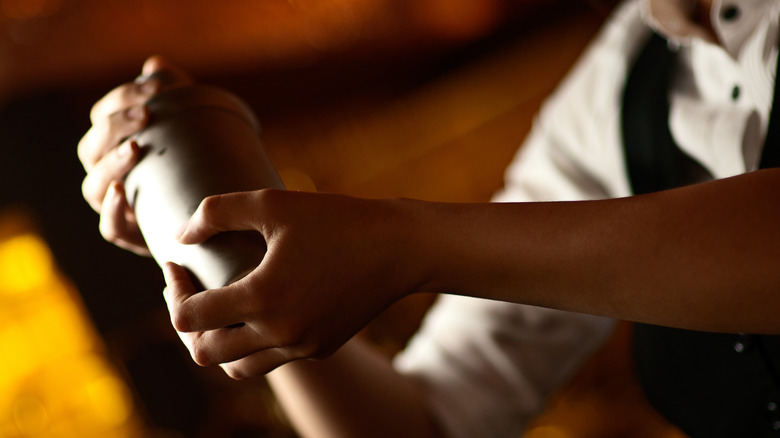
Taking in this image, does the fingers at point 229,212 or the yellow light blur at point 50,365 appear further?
the yellow light blur at point 50,365

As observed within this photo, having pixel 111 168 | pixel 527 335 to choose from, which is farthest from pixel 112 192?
pixel 527 335

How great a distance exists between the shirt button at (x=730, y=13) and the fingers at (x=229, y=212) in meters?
0.43

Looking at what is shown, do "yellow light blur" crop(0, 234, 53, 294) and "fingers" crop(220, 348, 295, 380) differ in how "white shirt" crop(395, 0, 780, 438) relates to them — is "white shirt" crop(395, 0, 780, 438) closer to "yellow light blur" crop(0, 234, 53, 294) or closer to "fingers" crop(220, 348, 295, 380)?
"fingers" crop(220, 348, 295, 380)

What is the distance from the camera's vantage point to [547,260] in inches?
12.7

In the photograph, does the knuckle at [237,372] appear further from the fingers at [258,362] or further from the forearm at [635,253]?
the forearm at [635,253]

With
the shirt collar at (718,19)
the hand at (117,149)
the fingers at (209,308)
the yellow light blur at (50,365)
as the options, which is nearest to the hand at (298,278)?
the fingers at (209,308)

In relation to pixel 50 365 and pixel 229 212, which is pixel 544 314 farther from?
pixel 50 365

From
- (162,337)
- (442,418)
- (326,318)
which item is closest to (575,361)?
(442,418)

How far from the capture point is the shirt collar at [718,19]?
505mm

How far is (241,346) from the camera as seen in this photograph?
0.33 meters

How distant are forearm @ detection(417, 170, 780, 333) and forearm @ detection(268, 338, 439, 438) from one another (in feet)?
0.86

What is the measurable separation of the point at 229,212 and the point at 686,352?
53 cm

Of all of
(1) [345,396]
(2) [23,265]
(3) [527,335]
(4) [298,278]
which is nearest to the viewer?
(4) [298,278]

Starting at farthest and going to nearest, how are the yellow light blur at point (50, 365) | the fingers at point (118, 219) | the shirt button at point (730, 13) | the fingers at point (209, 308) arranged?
the yellow light blur at point (50, 365)
the shirt button at point (730, 13)
the fingers at point (118, 219)
the fingers at point (209, 308)
